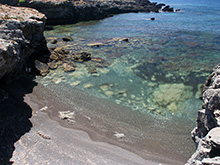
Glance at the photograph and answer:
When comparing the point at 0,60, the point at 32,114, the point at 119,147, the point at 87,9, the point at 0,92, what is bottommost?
the point at 119,147

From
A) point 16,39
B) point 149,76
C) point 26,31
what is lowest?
point 149,76

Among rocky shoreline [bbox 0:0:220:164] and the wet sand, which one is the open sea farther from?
rocky shoreline [bbox 0:0:220:164]

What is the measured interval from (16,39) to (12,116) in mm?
4822

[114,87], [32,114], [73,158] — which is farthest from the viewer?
[114,87]

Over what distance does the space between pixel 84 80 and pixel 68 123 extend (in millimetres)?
4748

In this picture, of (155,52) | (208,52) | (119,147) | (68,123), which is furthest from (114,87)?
(208,52)

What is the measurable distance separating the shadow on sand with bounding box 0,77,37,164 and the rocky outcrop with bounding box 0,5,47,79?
1025mm

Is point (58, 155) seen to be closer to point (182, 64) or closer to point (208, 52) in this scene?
point (182, 64)

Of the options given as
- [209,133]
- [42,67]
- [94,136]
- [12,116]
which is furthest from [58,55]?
[209,133]

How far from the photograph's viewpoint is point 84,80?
12.3m

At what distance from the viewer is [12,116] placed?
25.2 feet

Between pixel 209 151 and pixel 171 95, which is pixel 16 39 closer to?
pixel 171 95

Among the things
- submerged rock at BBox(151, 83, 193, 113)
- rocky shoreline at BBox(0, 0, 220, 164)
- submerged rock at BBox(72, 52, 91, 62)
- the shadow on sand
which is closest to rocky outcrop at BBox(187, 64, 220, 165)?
rocky shoreline at BBox(0, 0, 220, 164)

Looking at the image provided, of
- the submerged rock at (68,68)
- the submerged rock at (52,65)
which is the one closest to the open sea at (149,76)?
the submerged rock at (68,68)
